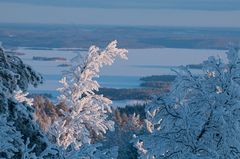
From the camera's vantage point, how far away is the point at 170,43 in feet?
145

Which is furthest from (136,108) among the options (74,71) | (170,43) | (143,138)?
(143,138)

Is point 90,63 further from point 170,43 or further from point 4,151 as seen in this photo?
point 170,43

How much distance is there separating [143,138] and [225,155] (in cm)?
115

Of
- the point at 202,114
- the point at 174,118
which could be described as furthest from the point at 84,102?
the point at 202,114

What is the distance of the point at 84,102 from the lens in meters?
16.0

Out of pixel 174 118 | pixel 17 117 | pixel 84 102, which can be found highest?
pixel 17 117

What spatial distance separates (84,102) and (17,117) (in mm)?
8941

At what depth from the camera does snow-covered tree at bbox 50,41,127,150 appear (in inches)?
619

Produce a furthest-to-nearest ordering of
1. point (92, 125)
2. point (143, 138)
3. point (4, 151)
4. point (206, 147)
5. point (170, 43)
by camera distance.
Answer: point (170, 43)
point (92, 125)
point (143, 138)
point (206, 147)
point (4, 151)

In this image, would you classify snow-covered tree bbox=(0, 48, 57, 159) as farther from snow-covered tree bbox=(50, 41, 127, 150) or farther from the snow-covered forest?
snow-covered tree bbox=(50, 41, 127, 150)

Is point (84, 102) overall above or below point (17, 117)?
below

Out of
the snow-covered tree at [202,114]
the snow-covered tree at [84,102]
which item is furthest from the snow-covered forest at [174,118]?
the snow-covered tree at [84,102]

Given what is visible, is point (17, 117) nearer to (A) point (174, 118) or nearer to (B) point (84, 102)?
(A) point (174, 118)

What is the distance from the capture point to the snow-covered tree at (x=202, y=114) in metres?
8.66
